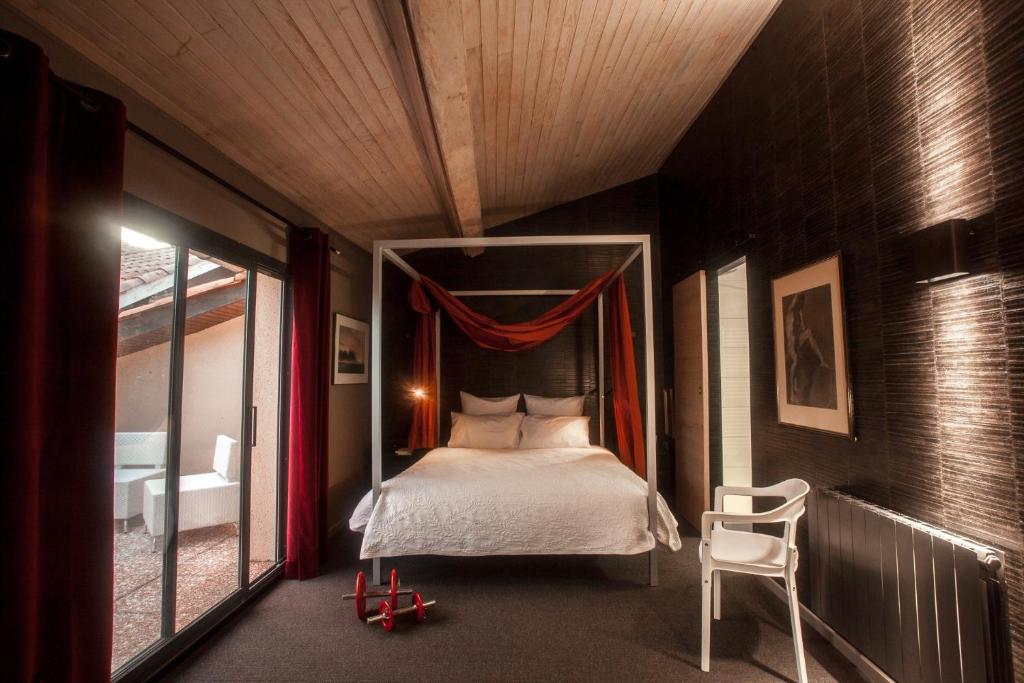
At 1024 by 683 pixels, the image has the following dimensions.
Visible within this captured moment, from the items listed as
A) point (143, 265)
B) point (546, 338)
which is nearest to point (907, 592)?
point (546, 338)

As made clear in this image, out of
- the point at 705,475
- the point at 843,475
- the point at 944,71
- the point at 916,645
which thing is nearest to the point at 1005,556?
the point at 916,645

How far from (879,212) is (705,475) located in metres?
2.17

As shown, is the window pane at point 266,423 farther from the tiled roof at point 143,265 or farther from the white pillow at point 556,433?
the white pillow at point 556,433

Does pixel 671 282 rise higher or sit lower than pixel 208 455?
higher

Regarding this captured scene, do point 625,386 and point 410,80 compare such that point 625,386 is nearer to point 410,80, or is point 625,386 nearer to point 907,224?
point 907,224

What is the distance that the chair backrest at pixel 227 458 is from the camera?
2.71 metres

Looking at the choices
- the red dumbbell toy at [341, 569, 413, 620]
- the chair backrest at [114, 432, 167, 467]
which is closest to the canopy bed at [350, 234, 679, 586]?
the red dumbbell toy at [341, 569, 413, 620]

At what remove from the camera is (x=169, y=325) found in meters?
2.09

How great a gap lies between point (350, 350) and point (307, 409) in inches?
39.7

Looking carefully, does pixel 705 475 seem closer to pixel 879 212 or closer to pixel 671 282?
pixel 671 282

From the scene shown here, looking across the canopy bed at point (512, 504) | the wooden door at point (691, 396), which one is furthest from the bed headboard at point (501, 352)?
the canopy bed at point (512, 504)

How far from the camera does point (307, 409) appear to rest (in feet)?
9.21

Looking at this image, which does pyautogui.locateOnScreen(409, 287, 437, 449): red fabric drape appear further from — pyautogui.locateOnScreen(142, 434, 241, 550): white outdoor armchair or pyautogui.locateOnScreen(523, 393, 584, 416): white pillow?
pyautogui.locateOnScreen(142, 434, 241, 550): white outdoor armchair

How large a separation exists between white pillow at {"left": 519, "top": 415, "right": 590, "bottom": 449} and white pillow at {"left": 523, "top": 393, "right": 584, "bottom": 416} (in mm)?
197
